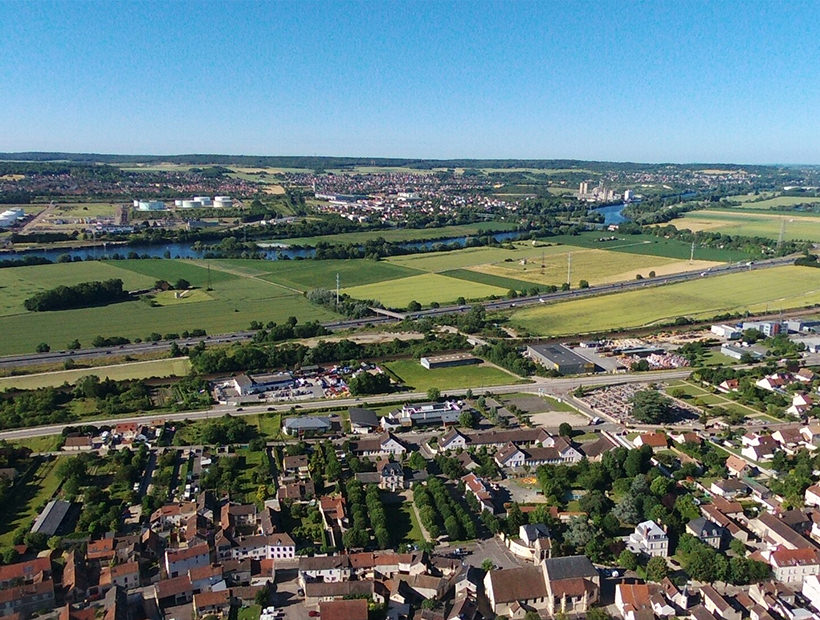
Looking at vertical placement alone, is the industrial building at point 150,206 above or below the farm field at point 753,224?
above

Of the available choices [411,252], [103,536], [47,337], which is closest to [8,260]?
[47,337]

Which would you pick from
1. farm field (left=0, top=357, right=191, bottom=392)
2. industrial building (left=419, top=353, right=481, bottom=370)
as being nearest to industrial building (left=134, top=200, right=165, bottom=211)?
farm field (left=0, top=357, right=191, bottom=392)

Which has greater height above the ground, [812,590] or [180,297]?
[812,590]

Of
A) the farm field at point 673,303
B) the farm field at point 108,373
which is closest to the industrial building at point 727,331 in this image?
the farm field at point 673,303

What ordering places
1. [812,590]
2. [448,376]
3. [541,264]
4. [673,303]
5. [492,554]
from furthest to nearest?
[541,264]
[673,303]
[448,376]
[492,554]
[812,590]

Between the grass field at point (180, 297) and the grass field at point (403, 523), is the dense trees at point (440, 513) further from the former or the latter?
the grass field at point (180, 297)

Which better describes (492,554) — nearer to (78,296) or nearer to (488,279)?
(78,296)

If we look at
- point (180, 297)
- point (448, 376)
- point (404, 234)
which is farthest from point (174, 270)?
point (448, 376)

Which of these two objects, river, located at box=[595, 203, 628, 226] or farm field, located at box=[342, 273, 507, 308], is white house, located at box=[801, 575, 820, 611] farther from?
river, located at box=[595, 203, 628, 226]
